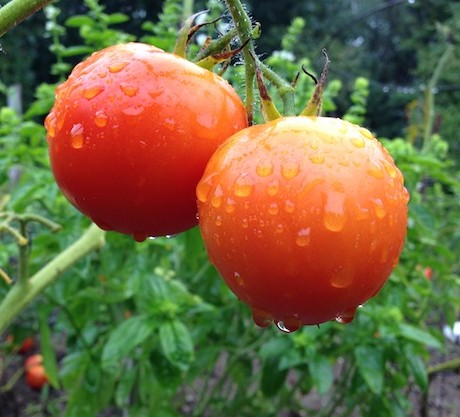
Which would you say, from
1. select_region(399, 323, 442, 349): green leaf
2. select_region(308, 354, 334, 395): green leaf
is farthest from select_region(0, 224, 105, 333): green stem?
select_region(399, 323, 442, 349): green leaf

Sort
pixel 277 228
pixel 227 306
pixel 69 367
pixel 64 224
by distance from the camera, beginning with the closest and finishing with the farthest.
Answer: pixel 277 228, pixel 64 224, pixel 69 367, pixel 227 306

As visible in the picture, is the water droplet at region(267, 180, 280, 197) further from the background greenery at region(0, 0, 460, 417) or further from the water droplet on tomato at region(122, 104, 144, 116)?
the background greenery at region(0, 0, 460, 417)

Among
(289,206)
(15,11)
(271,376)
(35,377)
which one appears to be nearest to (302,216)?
(289,206)

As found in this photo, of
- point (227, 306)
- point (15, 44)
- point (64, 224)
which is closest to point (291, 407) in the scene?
point (227, 306)

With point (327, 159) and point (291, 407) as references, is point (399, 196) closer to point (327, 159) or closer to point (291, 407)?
point (327, 159)

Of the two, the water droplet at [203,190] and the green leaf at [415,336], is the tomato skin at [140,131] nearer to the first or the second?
the water droplet at [203,190]

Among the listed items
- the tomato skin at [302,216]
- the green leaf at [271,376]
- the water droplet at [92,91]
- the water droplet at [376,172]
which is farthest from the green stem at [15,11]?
the green leaf at [271,376]
